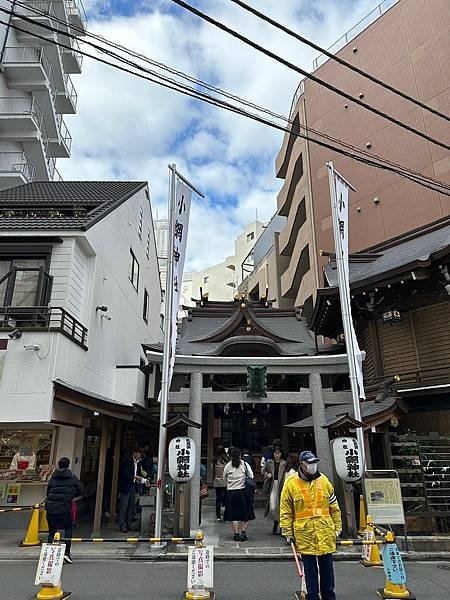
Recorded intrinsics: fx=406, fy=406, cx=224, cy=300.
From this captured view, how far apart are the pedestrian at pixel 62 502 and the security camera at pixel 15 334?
3910mm

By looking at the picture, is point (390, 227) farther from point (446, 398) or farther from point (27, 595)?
point (27, 595)

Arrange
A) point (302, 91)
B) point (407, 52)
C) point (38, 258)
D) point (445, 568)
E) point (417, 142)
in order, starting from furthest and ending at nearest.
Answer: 1. point (302, 91)
2. point (407, 52)
3. point (417, 142)
4. point (38, 258)
5. point (445, 568)

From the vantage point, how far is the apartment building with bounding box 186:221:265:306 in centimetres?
5766

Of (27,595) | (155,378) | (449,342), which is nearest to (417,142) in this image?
(449,342)

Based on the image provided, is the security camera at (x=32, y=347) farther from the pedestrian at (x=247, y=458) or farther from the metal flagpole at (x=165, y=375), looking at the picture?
the pedestrian at (x=247, y=458)

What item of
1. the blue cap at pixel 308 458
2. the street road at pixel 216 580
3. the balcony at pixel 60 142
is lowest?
the street road at pixel 216 580

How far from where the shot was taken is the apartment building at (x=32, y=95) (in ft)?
77.3

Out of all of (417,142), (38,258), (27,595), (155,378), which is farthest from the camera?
(417,142)

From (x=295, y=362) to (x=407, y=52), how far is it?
19.8 m

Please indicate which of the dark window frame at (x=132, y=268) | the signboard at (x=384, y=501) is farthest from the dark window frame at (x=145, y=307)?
the signboard at (x=384, y=501)

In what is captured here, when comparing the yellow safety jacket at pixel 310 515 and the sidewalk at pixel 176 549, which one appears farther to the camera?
the sidewalk at pixel 176 549

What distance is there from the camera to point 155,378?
1384 cm

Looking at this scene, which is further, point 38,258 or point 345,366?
point 38,258

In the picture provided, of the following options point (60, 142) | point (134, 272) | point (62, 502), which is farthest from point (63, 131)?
point (62, 502)
